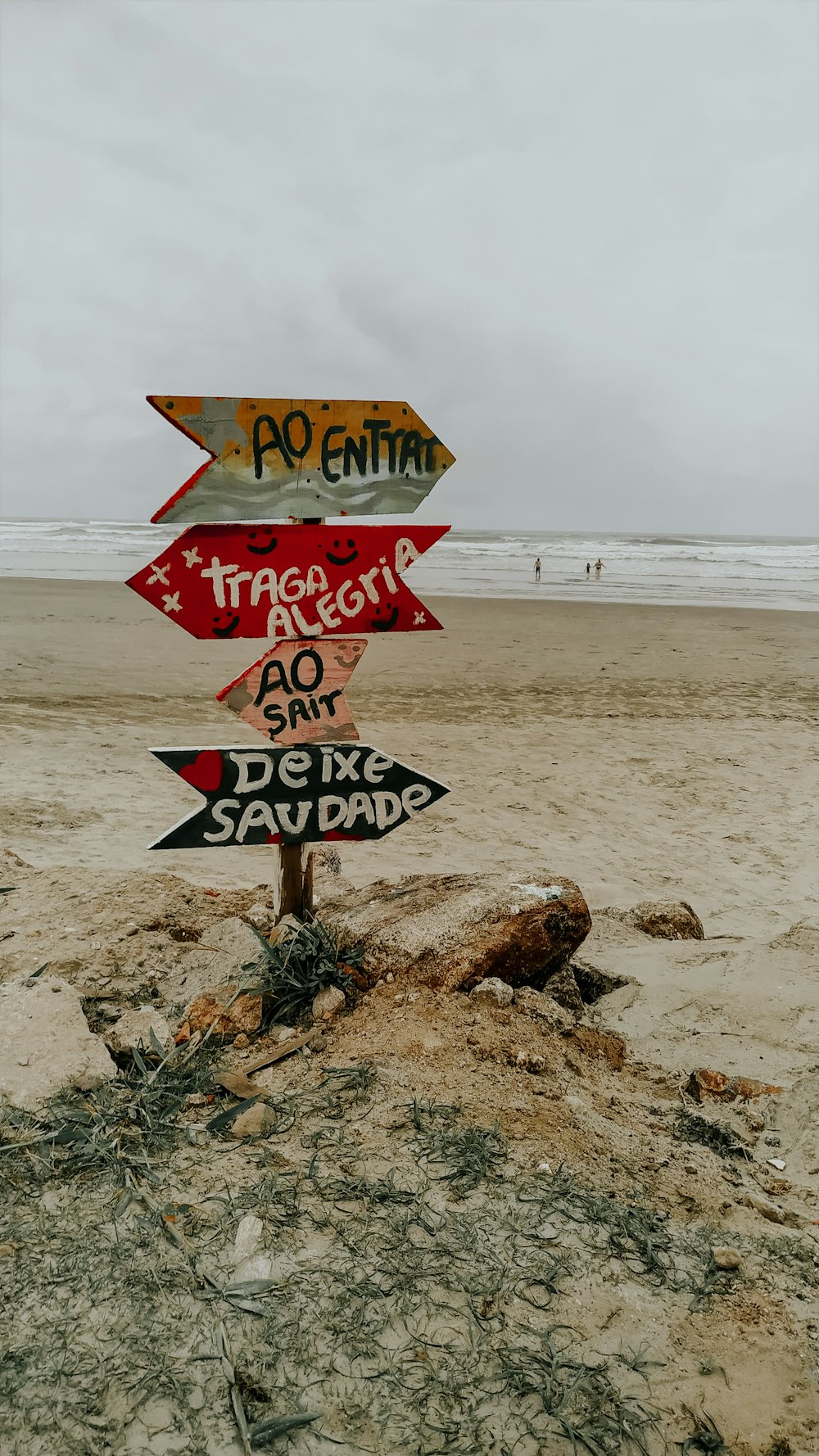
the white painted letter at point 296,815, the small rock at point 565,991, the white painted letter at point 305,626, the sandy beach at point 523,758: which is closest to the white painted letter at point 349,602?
the white painted letter at point 305,626

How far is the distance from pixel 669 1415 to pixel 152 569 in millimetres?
2890

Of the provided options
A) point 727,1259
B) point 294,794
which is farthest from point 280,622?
point 727,1259

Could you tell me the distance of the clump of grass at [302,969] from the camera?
329cm

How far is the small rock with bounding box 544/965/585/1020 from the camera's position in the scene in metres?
3.63

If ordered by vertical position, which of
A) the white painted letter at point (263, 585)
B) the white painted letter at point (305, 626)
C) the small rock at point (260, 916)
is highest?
the white painted letter at point (263, 585)

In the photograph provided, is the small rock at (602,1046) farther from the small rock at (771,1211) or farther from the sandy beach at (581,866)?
the small rock at (771,1211)

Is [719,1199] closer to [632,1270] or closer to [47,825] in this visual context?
[632,1270]

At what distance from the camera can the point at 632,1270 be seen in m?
2.12

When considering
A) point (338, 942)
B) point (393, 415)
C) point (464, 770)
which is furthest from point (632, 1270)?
point (464, 770)

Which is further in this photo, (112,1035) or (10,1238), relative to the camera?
(112,1035)

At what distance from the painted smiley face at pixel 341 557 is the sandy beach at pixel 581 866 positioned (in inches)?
65.3

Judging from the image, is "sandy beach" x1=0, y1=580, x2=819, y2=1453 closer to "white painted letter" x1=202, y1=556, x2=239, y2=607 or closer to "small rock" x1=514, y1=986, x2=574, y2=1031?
"small rock" x1=514, y1=986, x2=574, y2=1031

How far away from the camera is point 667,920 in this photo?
482 cm

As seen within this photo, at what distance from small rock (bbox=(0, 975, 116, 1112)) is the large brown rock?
106cm
